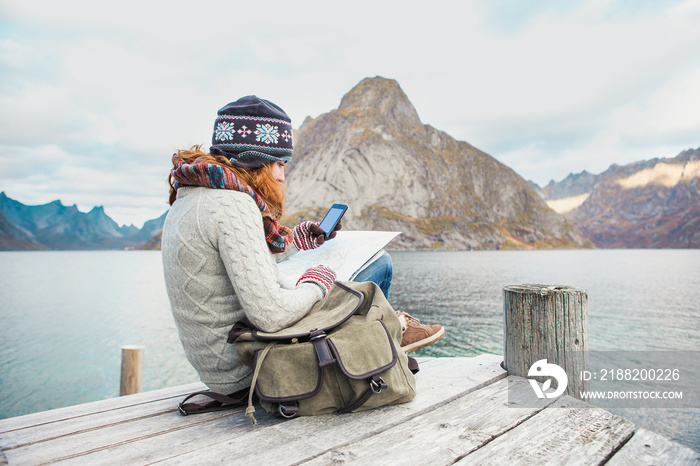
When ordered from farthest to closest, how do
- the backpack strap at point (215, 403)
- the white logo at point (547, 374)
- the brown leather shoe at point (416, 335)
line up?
the brown leather shoe at point (416, 335) → the white logo at point (547, 374) → the backpack strap at point (215, 403)

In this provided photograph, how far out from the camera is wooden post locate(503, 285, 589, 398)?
3438 mm

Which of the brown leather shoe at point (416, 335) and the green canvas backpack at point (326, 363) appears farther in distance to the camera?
the brown leather shoe at point (416, 335)

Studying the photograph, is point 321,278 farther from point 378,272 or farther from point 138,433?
point 138,433

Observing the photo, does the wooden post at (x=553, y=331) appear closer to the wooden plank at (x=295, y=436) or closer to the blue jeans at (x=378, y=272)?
the wooden plank at (x=295, y=436)

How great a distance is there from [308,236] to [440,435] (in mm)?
1949

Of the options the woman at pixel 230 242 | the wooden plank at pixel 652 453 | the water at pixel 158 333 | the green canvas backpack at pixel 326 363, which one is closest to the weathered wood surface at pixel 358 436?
the wooden plank at pixel 652 453

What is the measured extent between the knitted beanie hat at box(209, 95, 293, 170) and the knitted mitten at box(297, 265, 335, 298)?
3.02 feet

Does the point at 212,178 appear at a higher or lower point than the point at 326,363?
higher

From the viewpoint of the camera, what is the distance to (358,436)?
7.84 ft

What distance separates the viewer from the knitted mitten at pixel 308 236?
3530mm

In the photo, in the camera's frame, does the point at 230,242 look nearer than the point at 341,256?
Yes

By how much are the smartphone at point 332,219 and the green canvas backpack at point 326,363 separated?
978 millimetres

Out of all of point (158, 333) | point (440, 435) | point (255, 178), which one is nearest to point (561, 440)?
point (440, 435)

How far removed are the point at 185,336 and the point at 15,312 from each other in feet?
132
